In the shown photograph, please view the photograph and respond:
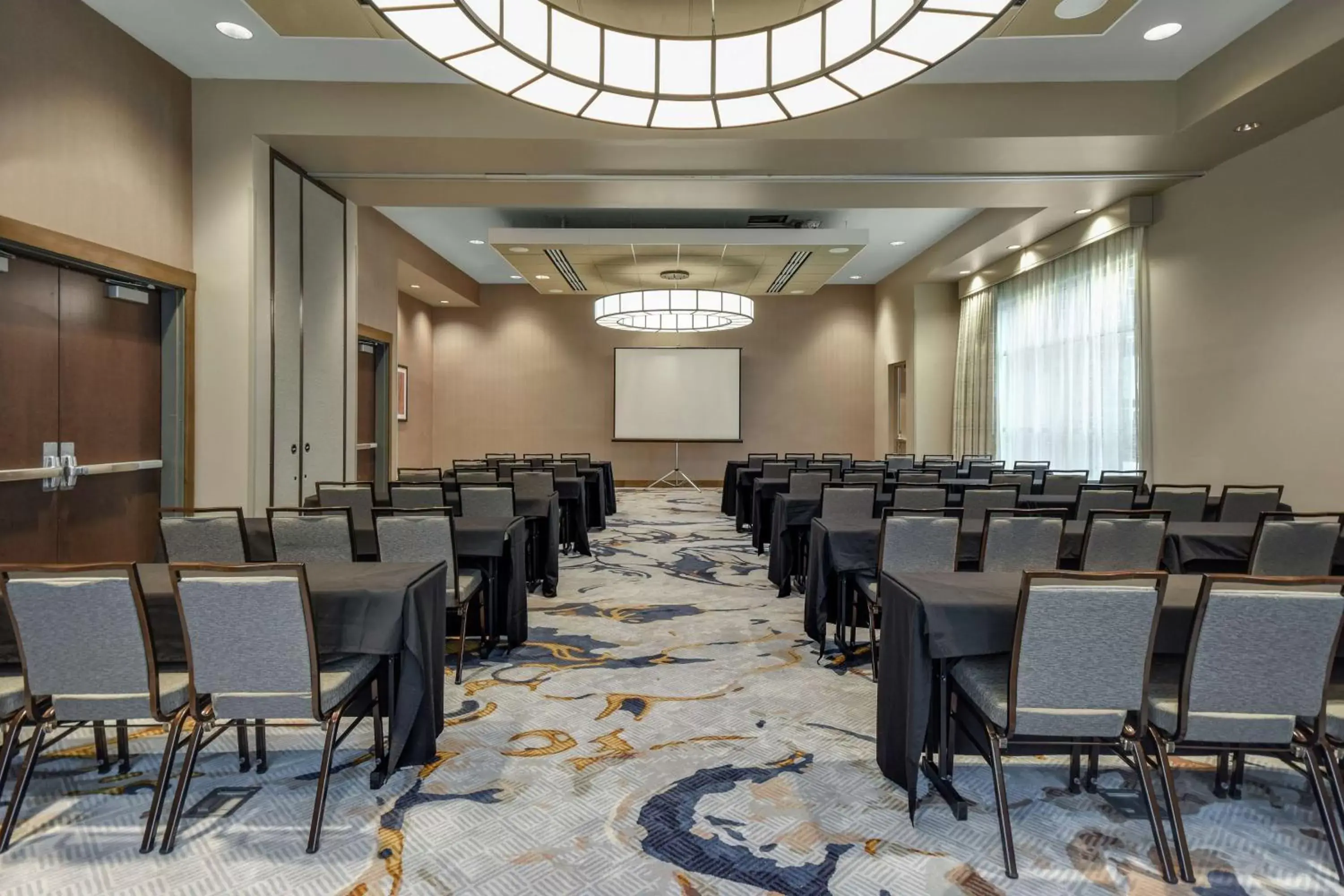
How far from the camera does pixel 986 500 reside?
200 inches

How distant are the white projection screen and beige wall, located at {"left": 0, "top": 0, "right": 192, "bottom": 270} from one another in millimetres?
9815

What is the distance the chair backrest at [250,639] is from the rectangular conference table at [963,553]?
2820mm

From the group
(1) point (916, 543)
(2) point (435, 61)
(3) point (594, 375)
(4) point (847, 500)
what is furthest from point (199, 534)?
(3) point (594, 375)

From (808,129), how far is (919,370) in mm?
8005

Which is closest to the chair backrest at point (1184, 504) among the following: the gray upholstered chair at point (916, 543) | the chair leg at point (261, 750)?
the gray upholstered chair at point (916, 543)

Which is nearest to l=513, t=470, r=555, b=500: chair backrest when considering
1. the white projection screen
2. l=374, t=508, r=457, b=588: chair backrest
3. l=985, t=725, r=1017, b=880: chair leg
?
l=374, t=508, r=457, b=588: chair backrest

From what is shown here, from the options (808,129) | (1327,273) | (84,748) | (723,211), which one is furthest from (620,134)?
(1327,273)

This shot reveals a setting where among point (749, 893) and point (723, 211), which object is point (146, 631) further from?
point (723, 211)

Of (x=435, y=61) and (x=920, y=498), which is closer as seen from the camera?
(x=435, y=61)

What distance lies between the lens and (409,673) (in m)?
2.63

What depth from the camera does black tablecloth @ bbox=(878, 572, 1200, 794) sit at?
2369 mm

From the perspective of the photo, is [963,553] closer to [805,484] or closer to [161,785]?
[805,484]

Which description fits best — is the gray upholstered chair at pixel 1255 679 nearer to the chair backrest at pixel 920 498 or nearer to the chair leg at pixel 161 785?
the chair backrest at pixel 920 498

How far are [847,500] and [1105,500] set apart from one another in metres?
1.72
